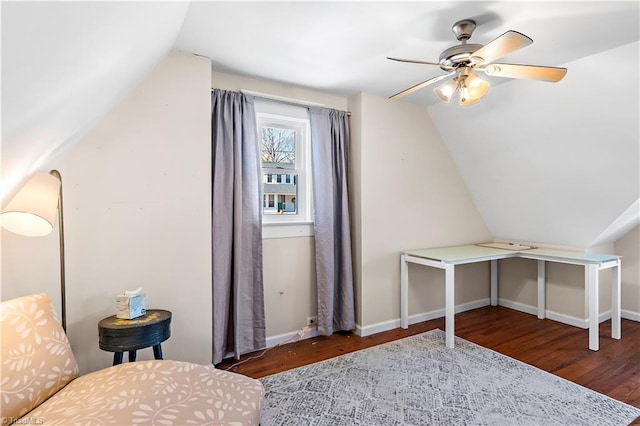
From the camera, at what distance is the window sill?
2943 millimetres

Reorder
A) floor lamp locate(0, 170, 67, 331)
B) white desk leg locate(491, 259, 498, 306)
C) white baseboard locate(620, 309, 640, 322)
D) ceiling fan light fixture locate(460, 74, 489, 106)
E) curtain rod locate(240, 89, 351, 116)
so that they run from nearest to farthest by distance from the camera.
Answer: floor lamp locate(0, 170, 67, 331)
ceiling fan light fixture locate(460, 74, 489, 106)
curtain rod locate(240, 89, 351, 116)
white baseboard locate(620, 309, 640, 322)
white desk leg locate(491, 259, 498, 306)

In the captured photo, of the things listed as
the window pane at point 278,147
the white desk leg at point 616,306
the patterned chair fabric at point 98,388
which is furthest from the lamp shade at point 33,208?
the white desk leg at point 616,306

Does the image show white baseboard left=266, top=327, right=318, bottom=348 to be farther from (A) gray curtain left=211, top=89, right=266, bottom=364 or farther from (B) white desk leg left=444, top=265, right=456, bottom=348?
(B) white desk leg left=444, top=265, right=456, bottom=348

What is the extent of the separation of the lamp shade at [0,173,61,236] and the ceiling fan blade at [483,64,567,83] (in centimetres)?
245

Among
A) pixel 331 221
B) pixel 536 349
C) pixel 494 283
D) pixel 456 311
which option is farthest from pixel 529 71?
pixel 494 283

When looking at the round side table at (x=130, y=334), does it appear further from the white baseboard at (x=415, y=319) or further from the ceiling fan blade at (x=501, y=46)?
the ceiling fan blade at (x=501, y=46)

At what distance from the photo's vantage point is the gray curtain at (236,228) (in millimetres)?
2588

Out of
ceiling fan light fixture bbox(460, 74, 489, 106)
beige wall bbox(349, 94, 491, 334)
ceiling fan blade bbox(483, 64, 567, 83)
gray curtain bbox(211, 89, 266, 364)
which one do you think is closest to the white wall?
gray curtain bbox(211, 89, 266, 364)

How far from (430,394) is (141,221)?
88.9 inches

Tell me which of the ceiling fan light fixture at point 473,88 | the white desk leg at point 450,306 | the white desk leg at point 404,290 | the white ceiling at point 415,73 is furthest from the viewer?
the white desk leg at point 404,290

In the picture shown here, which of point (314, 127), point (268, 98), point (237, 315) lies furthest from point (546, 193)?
point (237, 315)

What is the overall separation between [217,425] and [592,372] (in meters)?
2.77

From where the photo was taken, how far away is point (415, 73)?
269cm

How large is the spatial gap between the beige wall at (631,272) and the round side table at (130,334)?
4653 millimetres
